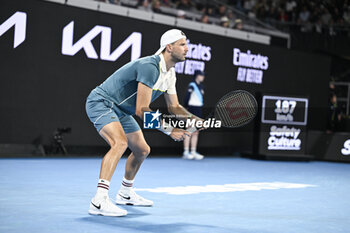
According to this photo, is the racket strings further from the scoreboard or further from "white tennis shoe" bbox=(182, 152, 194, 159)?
the scoreboard

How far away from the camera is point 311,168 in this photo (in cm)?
1204

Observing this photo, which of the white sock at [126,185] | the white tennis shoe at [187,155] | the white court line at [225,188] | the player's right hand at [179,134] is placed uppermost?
the player's right hand at [179,134]

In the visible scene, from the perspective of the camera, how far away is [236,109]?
526cm

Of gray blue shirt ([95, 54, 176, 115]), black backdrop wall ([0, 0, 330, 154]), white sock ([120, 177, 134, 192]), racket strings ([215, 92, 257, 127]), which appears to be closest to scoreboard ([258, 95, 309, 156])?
black backdrop wall ([0, 0, 330, 154])

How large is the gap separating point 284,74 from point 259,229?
38.5 ft

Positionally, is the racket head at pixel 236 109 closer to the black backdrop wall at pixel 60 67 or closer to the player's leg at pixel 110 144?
the player's leg at pixel 110 144

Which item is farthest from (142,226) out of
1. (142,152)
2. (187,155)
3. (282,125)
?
(282,125)

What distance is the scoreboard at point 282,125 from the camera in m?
13.3

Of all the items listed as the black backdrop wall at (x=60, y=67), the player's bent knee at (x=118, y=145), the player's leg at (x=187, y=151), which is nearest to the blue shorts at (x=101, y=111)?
the player's bent knee at (x=118, y=145)

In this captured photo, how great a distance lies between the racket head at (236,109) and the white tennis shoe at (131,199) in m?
1.33

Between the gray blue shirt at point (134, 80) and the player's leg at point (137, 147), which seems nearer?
the gray blue shirt at point (134, 80)

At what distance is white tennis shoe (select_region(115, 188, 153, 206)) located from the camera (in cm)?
577

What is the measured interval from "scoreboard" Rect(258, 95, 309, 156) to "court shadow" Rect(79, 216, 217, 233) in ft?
28.6

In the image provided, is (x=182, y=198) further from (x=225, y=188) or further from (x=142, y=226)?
(x=142, y=226)
